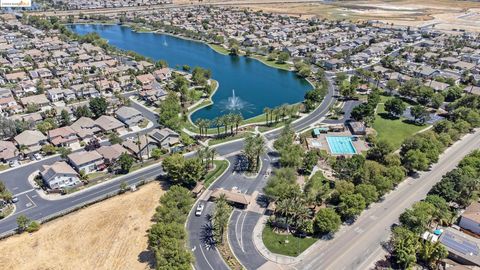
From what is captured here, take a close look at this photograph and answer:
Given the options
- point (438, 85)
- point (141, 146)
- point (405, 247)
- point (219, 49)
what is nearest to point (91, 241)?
point (141, 146)

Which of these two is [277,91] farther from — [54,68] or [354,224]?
[54,68]

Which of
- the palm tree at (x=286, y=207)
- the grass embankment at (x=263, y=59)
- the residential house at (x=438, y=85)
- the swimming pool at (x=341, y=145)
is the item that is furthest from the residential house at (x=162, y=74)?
the residential house at (x=438, y=85)

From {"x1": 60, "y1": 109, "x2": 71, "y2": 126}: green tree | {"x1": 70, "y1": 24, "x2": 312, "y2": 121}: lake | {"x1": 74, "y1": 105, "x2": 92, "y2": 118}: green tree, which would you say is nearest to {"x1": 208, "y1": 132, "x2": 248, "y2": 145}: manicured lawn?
{"x1": 70, "y1": 24, "x2": 312, "y2": 121}: lake

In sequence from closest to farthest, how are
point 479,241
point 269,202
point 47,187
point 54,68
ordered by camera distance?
point 479,241 → point 269,202 → point 47,187 → point 54,68

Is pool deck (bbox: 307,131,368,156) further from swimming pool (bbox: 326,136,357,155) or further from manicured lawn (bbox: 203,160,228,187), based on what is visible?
manicured lawn (bbox: 203,160,228,187)

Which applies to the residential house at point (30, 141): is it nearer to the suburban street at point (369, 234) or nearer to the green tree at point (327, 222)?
the green tree at point (327, 222)

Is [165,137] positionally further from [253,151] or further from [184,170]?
[253,151]

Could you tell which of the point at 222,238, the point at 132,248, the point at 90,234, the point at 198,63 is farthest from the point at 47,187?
the point at 198,63
